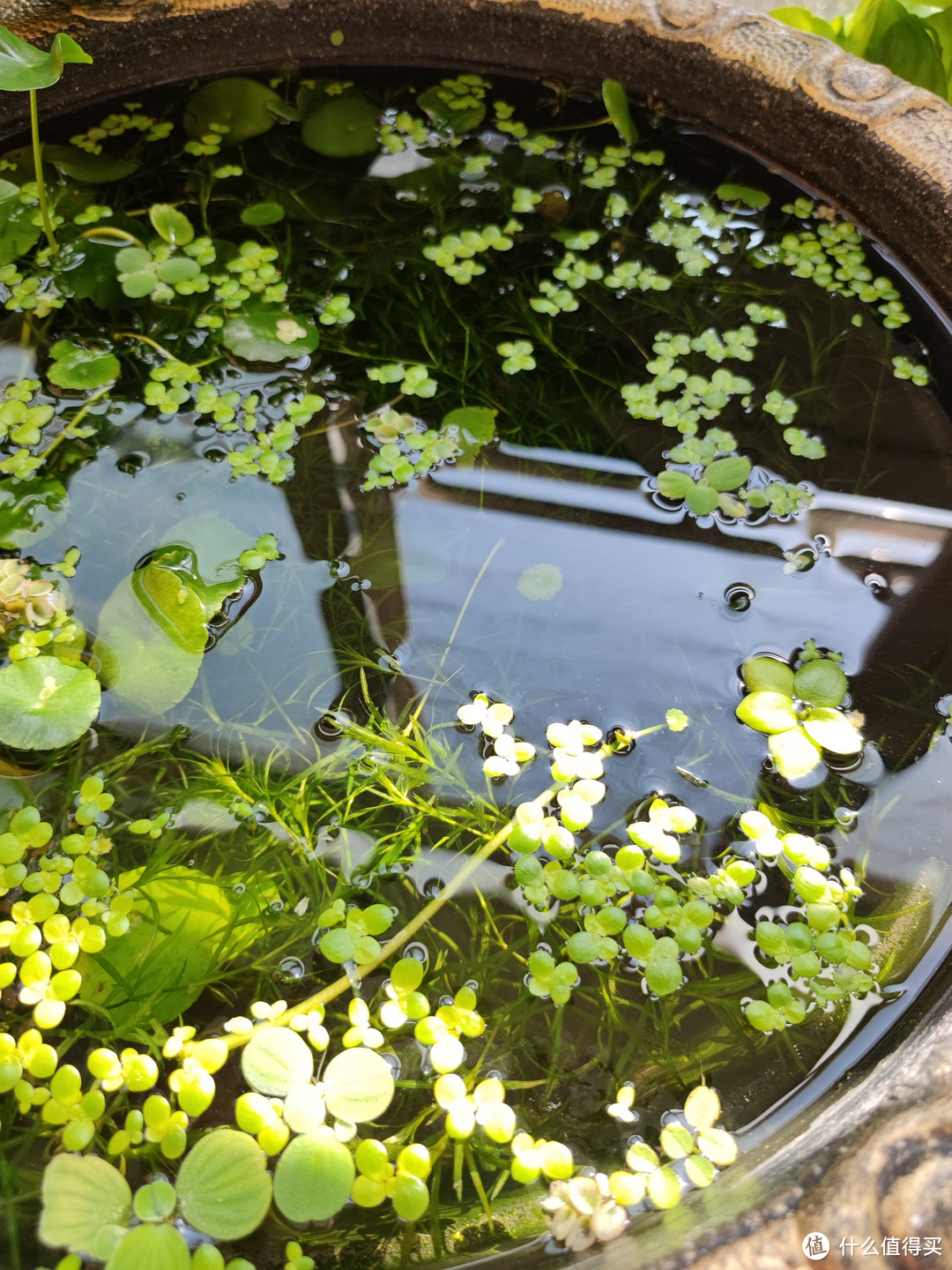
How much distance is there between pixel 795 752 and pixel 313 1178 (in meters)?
0.79

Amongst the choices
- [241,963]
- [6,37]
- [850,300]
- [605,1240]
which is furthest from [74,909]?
[850,300]

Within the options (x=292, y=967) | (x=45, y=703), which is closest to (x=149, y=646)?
(x=45, y=703)

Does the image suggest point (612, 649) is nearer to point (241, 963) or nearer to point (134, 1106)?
point (241, 963)

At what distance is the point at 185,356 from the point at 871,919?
147 cm

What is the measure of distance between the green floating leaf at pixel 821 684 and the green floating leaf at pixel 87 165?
1.71 metres

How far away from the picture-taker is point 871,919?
1079 millimetres

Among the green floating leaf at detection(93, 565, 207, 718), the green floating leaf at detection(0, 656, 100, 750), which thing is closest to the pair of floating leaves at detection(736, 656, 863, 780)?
the green floating leaf at detection(93, 565, 207, 718)

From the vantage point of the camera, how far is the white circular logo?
2.19ft

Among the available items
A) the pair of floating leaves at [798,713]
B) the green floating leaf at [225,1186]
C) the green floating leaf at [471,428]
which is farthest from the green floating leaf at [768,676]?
the green floating leaf at [225,1186]

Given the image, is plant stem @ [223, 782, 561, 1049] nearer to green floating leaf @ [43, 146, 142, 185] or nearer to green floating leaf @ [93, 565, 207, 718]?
green floating leaf @ [93, 565, 207, 718]

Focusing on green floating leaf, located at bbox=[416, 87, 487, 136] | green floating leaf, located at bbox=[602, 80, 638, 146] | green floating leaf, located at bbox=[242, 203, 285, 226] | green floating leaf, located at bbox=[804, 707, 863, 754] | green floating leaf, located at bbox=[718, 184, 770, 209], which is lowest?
green floating leaf, located at bbox=[804, 707, 863, 754]

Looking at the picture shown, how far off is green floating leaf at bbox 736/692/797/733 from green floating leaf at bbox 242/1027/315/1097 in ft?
2.37

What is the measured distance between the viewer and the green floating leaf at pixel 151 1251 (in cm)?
82

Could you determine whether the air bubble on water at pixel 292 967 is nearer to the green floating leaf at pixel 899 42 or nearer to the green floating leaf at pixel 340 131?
the green floating leaf at pixel 340 131
